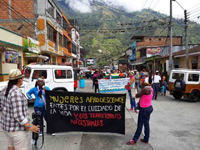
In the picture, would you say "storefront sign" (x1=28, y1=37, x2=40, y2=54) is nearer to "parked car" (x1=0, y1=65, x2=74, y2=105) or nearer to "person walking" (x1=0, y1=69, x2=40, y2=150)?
"parked car" (x1=0, y1=65, x2=74, y2=105)

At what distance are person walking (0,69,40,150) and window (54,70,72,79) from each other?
6.18 m

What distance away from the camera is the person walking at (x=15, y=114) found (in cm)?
246

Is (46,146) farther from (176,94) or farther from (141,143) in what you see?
(176,94)

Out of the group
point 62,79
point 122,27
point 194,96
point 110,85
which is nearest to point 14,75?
point 62,79

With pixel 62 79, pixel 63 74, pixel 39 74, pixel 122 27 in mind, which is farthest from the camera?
pixel 122 27

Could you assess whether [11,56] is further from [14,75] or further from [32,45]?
[14,75]

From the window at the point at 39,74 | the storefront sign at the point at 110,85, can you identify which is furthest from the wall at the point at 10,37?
the storefront sign at the point at 110,85

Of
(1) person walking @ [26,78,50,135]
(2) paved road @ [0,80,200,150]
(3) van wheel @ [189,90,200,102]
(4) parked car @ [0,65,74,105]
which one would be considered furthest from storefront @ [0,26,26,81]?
(3) van wheel @ [189,90,200,102]

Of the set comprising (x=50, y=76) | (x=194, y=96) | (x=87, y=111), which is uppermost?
(x=50, y=76)

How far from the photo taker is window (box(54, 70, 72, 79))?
8.77m

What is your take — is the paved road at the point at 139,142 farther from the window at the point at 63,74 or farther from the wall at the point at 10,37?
the wall at the point at 10,37

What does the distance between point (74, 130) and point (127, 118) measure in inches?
101

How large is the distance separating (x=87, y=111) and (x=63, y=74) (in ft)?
15.7

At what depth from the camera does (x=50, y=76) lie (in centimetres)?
855
